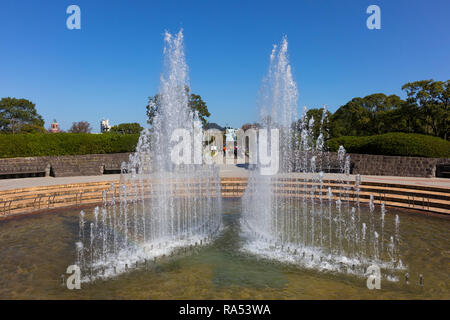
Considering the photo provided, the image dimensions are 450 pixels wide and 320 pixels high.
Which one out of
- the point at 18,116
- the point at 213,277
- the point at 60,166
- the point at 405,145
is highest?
the point at 18,116

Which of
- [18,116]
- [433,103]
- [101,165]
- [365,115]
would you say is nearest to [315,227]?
[101,165]

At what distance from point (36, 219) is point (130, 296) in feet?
22.6

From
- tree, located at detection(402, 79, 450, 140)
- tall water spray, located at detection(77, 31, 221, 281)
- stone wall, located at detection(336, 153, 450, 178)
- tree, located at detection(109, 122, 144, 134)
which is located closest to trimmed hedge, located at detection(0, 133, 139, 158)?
tall water spray, located at detection(77, 31, 221, 281)

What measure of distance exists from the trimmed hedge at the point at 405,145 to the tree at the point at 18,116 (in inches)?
1857

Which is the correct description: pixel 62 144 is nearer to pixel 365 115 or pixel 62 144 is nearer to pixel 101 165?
pixel 101 165

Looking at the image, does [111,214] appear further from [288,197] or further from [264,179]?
[288,197]

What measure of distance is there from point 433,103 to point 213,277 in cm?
2713

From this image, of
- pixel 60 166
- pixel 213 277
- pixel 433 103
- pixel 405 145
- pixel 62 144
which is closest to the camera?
pixel 213 277

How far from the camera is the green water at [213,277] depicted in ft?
16.8

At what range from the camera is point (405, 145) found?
54.1 feet

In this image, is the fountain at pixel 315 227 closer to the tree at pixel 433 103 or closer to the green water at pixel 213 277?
the green water at pixel 213 277

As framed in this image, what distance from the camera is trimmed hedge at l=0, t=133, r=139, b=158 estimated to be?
58.1ft

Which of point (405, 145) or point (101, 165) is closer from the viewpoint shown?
point (405, 145)

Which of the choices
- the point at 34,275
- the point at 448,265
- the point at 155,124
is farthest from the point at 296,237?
the point at 155,124
